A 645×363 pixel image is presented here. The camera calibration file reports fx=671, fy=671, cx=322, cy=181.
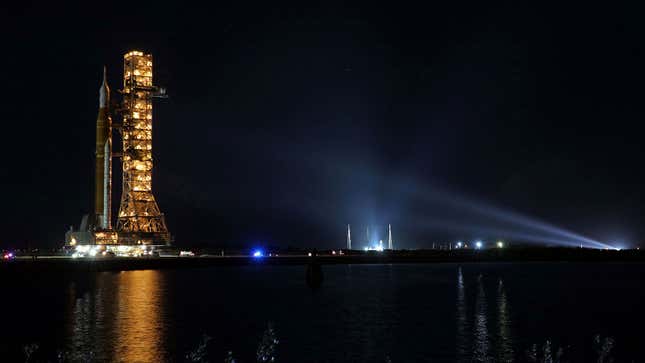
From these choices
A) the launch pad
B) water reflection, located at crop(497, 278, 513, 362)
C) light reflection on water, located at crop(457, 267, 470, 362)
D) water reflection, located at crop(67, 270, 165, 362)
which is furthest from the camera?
the launch pad

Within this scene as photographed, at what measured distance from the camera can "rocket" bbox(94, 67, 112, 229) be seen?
107688mm

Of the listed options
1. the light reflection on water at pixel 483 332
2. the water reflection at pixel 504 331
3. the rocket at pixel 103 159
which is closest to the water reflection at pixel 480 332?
the light reflection on water at pixel 483 332

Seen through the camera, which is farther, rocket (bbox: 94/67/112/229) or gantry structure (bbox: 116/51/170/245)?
rocket (bbox: 94/67/112/229)

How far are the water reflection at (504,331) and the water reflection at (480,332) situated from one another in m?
0.85

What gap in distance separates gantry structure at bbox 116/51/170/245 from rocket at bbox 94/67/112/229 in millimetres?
2430

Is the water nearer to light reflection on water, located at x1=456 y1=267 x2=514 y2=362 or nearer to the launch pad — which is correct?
light reflection on water, located at x1=456 y1=267 x2=514 y2=362

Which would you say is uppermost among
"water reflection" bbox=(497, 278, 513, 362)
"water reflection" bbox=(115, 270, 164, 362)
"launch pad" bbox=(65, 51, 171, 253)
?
"launch pad" bbox=(65, 51, 171, 253)

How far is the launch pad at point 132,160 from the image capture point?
348 ft

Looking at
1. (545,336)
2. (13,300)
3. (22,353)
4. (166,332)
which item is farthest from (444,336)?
(13,300)

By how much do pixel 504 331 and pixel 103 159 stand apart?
270 ft

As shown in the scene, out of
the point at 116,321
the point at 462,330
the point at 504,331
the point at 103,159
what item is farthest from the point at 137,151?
the point at 504,331

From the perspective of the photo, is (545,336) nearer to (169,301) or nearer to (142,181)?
(169,301)

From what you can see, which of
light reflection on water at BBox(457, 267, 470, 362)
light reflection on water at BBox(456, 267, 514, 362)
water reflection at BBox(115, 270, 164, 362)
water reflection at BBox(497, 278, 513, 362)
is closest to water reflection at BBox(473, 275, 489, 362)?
light reflection on water at BBox(456, 267, 514, 362)

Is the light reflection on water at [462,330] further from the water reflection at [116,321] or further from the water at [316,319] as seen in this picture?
the water reflection at [116,321]
